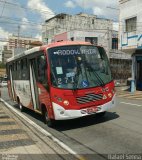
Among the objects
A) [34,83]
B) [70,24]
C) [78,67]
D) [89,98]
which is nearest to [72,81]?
[78,67]

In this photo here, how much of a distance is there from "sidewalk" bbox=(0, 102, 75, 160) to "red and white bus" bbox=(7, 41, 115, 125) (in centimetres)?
121

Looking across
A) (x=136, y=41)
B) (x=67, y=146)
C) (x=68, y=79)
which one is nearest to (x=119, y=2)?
(x=136, y=41)

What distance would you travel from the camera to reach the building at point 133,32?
99.0 ft

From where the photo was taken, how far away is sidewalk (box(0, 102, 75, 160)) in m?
8.48

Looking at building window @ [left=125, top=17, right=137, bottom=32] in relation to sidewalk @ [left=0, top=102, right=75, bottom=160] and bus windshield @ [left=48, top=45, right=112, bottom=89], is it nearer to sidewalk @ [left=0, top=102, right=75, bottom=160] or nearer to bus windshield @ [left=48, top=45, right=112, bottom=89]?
bus windshield @ [left=48, top=45, right=112, bottom=89]

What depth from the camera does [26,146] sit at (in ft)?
31.3

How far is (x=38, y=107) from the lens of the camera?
14.1 metres

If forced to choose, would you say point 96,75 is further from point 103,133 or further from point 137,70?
point 137,70

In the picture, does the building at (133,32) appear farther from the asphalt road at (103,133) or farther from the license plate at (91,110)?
the license plate at (91,110)

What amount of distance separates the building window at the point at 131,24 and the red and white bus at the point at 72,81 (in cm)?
1894

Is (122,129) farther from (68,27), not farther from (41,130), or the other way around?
(68,27)

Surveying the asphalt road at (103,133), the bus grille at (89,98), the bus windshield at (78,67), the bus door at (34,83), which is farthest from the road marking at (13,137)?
the bus door at (34,83)

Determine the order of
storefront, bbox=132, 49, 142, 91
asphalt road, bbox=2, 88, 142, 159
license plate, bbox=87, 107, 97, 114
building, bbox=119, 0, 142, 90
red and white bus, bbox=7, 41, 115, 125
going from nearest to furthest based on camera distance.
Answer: asphalt road, bbox=2, 88, 142, 159
red and white bus, bbox=7, 41, 115, 125
license plate, bbox=87, 107, 97, 114
building, bbox=119, 0, 142, 90
storefront, bbox=132, 49, 142, 91

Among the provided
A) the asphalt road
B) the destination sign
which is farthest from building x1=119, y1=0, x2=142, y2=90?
the destination sign
